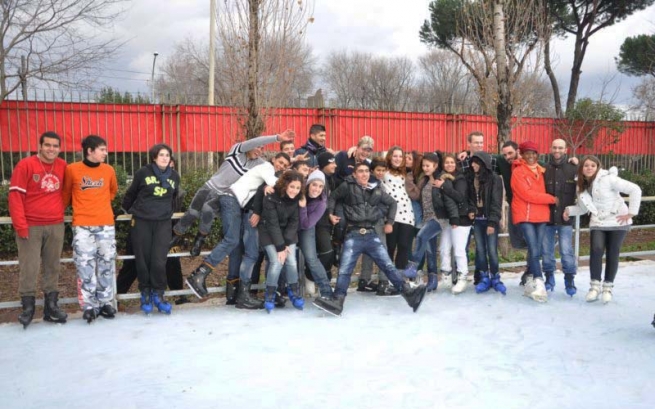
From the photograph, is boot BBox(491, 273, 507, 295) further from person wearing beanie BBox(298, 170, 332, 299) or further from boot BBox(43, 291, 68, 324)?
Result: boot BBox(43, 291, 68, 324)

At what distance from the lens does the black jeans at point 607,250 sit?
5.94 meters

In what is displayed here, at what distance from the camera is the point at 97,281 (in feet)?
17.5

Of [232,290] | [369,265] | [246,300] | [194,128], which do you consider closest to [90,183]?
[232,290]

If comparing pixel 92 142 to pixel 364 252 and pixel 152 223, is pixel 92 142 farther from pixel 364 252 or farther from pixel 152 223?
pixel 364 252

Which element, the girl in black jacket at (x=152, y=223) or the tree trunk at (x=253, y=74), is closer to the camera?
the girl in black jacket at (x=152, y=223)

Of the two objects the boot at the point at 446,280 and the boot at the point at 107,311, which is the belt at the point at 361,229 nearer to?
the boot at the point at 446,280

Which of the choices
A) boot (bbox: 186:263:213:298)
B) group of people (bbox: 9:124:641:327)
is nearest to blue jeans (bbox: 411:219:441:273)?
group of people (bbox: 9:124:641:327)

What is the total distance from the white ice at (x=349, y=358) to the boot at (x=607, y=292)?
0.06 m

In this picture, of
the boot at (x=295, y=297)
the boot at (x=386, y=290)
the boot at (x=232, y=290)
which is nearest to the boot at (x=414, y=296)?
the boot at (x=386, y=290)

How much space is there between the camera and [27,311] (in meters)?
5.05

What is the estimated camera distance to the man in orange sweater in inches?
205

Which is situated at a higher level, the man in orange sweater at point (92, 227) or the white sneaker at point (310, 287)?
the man in orange sweater at point (92, 227)

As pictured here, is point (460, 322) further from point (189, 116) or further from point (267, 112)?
point (189, 116)

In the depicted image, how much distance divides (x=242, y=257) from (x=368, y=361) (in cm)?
209
